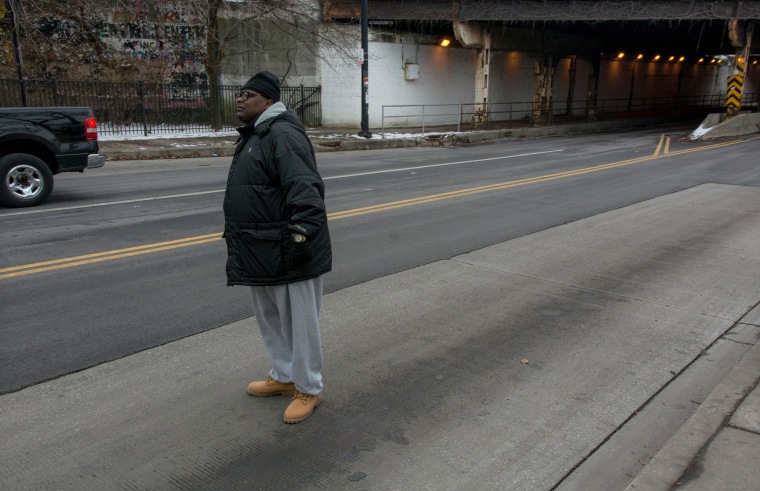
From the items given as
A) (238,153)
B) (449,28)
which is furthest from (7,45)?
(238,153)

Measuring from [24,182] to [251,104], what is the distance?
8.03 meters

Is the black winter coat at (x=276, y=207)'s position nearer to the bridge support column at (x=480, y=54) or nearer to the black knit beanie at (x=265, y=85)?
the black knit beanie at (x=265, y=85)

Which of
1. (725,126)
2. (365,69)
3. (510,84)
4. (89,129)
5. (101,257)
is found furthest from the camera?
(510,84)

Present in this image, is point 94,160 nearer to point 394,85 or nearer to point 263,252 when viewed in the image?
point 263,252

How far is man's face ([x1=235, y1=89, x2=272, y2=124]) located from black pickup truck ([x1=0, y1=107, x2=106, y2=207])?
7720mm

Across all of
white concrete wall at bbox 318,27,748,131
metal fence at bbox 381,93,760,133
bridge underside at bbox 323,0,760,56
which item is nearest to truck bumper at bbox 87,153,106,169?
metal fence at bbox 381,93,760,133

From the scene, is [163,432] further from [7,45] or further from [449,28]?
[449,28]

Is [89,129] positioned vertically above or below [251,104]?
below

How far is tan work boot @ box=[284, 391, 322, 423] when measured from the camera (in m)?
3.76

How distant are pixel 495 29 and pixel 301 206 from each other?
91.4 feet

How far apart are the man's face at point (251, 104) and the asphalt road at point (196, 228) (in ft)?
7.12

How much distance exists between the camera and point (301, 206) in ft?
11.0

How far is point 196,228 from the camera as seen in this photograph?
862 cm

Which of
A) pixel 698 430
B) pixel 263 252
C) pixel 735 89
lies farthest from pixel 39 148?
pixel 735 89
